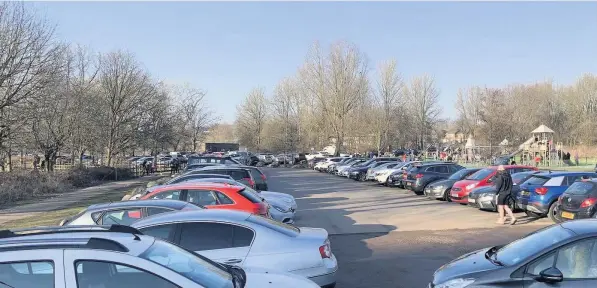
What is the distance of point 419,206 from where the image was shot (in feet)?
59.7

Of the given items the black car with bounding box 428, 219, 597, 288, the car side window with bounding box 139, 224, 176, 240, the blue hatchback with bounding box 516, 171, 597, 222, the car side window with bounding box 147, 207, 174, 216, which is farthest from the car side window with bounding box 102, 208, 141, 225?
the blue hatchback with bounding box 516, 171, 597, 222

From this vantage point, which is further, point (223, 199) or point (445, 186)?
point (445, 186)

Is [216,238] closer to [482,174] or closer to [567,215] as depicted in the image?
[567,215]

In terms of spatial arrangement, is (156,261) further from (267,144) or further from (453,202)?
(267,144)

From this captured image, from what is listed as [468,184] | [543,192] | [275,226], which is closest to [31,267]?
[275,226]

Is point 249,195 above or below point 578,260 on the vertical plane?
above

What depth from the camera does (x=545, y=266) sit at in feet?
16.3

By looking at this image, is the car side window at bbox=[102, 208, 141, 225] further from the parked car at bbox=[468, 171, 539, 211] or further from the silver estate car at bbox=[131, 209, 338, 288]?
the parked car at bbox=[468, 171, 539, 211]

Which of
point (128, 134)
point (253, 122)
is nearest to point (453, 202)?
point (128, 134)

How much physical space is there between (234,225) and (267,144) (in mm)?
86730

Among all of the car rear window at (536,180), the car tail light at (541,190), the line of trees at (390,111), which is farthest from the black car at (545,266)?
the line of trees at (390,111)

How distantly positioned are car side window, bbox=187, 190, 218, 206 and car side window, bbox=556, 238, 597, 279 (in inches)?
267

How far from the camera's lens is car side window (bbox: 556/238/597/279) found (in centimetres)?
484

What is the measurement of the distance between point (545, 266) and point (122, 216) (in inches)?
233
